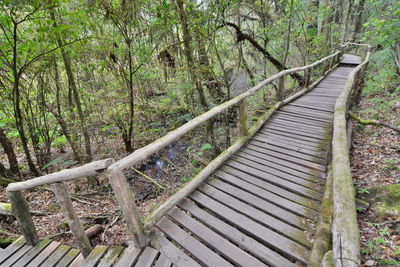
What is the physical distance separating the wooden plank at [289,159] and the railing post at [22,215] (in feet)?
12.7

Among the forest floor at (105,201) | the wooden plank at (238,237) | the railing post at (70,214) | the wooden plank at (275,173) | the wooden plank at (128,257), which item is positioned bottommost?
the forest floor at (105,201)

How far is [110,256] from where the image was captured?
2275 mm

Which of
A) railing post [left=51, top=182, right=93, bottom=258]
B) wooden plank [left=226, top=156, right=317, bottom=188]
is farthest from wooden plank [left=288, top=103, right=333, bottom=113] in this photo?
A: railing post [left=51, top=182, right=93, bottom=258]

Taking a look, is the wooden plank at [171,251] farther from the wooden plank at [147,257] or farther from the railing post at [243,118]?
the railing post at [243,118]

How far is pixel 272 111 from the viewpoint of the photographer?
6.17 meters

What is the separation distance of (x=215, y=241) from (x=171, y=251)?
1.79ft

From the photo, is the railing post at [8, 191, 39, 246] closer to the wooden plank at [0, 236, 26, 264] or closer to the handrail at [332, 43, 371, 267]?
the wooden plank at [0, 236, 26, 264]

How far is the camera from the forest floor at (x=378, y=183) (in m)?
2.25

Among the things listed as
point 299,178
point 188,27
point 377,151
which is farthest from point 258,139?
point 188,27

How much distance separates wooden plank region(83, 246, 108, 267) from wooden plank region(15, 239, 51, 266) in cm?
98

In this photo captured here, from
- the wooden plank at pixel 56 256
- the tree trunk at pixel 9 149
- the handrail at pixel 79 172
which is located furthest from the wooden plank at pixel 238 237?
the tree trunk at pixel 9 149

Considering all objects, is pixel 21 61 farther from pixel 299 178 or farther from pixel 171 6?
pixel 299 178

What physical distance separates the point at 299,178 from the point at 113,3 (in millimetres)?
7052

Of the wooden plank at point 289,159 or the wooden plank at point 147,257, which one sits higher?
the wooden plank at point 147,257
